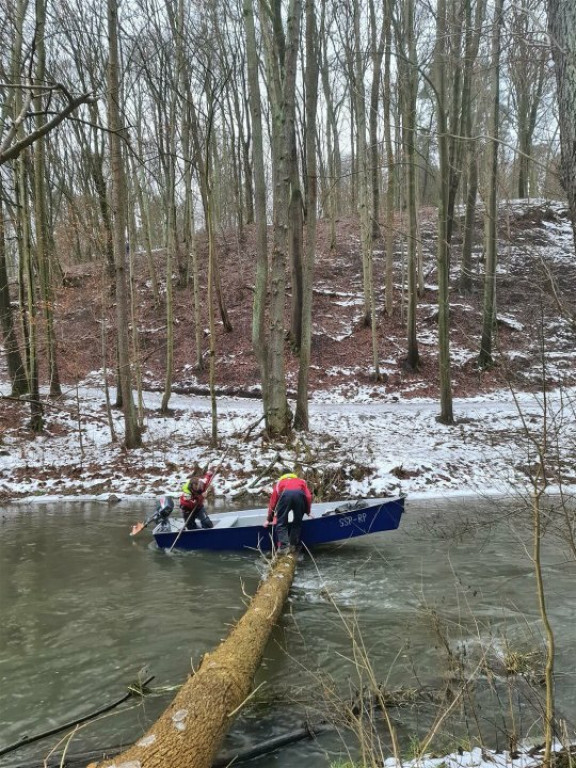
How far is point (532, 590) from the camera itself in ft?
21.5

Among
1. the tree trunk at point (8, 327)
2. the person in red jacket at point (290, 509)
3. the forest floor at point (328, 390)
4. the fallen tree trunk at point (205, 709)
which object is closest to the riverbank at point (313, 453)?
the forest floor at point (328, 390)

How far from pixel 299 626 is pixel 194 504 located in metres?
3.62

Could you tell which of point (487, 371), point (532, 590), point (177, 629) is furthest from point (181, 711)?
point (487, 371)

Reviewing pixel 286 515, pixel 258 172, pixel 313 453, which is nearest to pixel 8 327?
pixel 258 172

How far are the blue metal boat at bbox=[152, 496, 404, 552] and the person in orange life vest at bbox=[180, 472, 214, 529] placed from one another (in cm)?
27

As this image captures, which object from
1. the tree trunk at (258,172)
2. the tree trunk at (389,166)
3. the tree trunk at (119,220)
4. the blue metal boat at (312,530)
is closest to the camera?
the blue metal boat at (312,530)

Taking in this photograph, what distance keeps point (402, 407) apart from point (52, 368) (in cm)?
1058

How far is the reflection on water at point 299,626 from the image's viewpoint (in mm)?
4168

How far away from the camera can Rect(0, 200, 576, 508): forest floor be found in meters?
12.0

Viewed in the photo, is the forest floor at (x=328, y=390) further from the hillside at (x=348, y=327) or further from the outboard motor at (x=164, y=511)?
the outboard motor at (x=164, y=511)

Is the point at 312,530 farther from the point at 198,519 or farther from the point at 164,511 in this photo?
the point at 164,511

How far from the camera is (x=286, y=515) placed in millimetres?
7762

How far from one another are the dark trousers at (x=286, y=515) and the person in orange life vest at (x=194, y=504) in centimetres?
178

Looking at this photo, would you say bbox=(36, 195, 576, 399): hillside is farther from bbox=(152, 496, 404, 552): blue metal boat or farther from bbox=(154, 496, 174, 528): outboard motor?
bbox=(152, 496, 404, 552): blue metal boat
